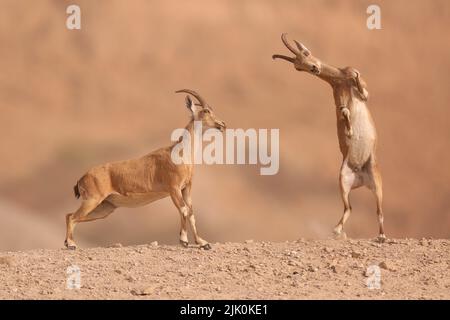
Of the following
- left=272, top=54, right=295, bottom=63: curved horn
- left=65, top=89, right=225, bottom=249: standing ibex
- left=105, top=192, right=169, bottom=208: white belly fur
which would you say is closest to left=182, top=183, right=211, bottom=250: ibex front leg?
left=65, top=89, right=225, bottom=249: standing ibex

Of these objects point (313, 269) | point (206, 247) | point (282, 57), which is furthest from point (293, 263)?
point (282, 57)

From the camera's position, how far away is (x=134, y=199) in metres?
10.8

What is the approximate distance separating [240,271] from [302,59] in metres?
2.75

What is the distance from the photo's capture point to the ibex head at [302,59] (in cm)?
1102

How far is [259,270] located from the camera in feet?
32.1

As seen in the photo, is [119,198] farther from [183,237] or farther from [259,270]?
[259,270]

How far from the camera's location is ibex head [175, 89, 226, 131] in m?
10.7

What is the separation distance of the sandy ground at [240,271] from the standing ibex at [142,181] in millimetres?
395

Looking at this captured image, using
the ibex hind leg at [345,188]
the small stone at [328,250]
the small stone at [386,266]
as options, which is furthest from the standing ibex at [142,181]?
the small stone at [386,266]

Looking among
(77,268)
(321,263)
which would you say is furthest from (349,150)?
(77,268)

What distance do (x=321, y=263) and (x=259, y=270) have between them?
28.2 inches

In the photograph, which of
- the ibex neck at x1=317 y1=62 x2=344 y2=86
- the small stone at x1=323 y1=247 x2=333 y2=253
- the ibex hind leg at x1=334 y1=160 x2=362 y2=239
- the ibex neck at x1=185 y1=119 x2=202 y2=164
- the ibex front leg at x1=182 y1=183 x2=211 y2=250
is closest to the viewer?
the small stone at x1=323 y1=247 x2=333 y2=253

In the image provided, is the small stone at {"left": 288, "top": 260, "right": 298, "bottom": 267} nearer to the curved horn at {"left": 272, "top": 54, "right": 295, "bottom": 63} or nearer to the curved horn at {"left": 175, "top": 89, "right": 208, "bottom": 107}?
the curved horn at {"left": 175, "top": 89, "right": 208, "bottom": 107}

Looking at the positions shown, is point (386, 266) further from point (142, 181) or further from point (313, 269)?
point (142, 181)
